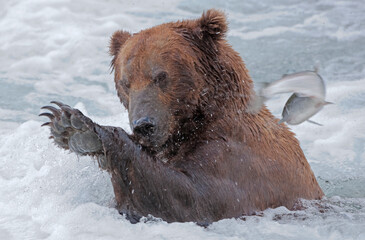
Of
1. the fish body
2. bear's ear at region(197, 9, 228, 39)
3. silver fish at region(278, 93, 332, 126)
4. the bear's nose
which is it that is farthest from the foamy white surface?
bear's ear at region(197, 9, 228, 39)

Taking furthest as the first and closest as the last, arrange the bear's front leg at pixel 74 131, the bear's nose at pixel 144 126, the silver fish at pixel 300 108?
the silver fish at pixel 300 108 < the bear's nose at pixel 144 126 < the bear's front leg at pixel 74 131

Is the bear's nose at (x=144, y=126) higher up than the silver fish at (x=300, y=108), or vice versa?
the silver fish at (x=300, y=108)

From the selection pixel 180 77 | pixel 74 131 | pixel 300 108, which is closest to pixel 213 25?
pixel 180 77

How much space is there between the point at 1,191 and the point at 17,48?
19.4ft

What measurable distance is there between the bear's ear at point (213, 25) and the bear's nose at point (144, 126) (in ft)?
2.47

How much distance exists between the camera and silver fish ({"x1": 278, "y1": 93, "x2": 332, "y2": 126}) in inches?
177

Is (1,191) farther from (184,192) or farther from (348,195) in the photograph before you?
(348,195)

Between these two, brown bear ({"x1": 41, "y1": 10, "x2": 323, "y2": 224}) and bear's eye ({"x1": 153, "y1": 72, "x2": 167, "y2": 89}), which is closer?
brown bear ({"x1": 41, "y1": 10, "x2": 323, "y2": 224})

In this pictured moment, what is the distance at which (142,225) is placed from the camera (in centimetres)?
434

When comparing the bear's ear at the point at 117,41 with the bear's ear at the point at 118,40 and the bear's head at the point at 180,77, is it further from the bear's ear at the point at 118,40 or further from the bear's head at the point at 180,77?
the bear's head at the point at 180,77

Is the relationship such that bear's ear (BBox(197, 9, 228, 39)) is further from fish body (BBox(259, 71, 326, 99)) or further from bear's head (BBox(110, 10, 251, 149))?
fish body (BBox(259, 71, 326, 99))

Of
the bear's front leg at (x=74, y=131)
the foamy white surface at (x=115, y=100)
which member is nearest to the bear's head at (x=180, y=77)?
the bear's front leg at (x=74, y=131)

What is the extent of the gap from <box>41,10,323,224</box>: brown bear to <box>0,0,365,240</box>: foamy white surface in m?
0.15

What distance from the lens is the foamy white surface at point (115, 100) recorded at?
4.60 meters
